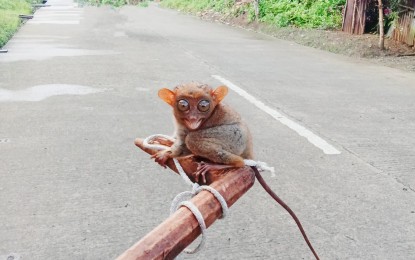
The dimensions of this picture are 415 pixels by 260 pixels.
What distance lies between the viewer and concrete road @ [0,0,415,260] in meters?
4.09

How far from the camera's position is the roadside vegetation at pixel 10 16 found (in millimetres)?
15835

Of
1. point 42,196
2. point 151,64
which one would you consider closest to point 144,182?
point 42,196

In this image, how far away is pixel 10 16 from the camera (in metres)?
19.7

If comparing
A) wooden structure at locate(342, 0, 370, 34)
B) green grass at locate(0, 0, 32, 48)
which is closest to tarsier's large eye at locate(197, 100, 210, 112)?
green grass at locate(0, 0, 32, 48)

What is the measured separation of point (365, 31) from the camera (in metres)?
16.5

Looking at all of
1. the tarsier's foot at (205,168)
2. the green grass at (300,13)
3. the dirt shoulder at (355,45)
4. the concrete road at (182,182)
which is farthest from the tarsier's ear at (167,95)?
the green grass at (300,13)

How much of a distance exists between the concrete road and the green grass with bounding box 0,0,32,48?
3418 mm

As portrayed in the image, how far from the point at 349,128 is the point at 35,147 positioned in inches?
165

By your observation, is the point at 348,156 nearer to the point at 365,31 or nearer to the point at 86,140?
the point at 86,140

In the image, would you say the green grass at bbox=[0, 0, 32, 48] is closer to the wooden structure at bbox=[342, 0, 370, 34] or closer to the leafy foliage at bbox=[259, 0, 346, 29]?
the leafy foliage at bbox=[259, 0, 346, 29]

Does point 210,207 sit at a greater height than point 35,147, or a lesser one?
greater

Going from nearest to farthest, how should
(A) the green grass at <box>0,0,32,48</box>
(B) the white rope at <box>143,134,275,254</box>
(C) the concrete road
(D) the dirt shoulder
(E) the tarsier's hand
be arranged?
(B) the white rope at <box>143,134,275,254</box>
(E) the tarsier's hand
(C) the concrete road
(D) the dirt shoulder
(A) the green grass at <box>0,0,32,48</box>

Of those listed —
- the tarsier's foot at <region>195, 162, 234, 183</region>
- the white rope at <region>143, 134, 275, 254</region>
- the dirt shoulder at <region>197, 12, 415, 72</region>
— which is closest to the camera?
the white rope at <region>143, 134, 275, 254</region>

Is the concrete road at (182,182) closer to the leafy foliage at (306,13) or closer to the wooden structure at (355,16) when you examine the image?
the wooden structure at (355,16)
